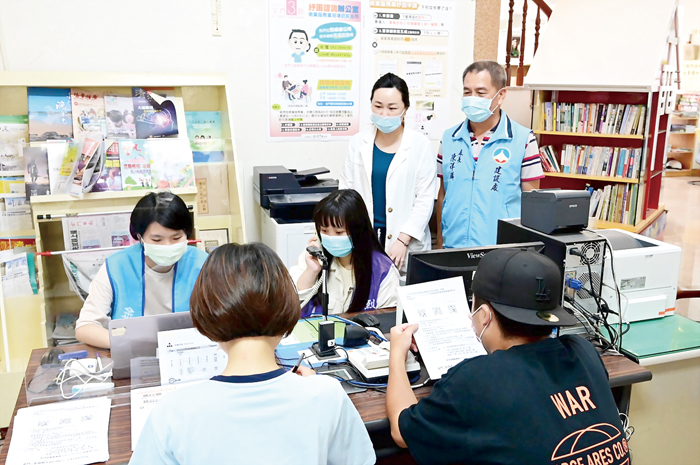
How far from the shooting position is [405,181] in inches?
119

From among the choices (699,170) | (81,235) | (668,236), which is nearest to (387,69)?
(81,235)

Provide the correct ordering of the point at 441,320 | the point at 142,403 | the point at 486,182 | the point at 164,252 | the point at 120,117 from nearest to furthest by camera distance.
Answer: the point at 142,403
the point at 441,320
the point at 164,252
the point at 486,182
the point at 120,117

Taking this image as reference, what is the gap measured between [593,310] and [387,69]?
7.98ft

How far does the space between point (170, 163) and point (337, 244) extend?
1310 millimetres

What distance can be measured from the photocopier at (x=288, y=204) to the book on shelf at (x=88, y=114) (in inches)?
36.0

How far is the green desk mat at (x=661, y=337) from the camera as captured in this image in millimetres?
2066

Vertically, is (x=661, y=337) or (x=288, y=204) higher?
(x=288, y=204)

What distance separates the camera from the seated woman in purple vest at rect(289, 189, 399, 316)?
224 centimetres

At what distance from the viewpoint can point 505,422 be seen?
1228 millimetres

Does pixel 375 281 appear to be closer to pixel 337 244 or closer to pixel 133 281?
pixel 337 244

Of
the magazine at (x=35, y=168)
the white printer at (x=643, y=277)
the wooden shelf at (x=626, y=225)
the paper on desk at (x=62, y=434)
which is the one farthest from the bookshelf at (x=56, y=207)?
the wooden shelf at (x=626, y=225)

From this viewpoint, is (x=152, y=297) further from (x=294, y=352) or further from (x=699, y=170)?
(x=699, y=170)

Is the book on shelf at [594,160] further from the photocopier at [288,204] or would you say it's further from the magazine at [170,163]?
the magazine at [170,163]

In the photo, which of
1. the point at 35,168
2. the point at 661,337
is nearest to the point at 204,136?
the point at 35,168
